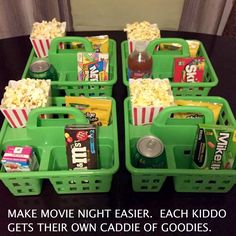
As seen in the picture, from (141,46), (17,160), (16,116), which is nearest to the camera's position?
(17,160)

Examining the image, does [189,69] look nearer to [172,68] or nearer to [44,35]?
[172,68]

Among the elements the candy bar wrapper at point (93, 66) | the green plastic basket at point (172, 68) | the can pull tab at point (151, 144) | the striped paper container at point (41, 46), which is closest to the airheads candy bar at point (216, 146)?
the can pull tab at point (151, 144)

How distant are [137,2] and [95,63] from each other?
25.6 inches

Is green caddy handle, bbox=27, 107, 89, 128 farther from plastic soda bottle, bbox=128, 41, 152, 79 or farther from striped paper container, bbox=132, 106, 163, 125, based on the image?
plastic soda bottle, bbox=128, 41, 152, 79

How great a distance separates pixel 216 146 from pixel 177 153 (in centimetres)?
13

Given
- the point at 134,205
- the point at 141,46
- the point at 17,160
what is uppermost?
the point at 141,46

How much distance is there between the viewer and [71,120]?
700 millimetres

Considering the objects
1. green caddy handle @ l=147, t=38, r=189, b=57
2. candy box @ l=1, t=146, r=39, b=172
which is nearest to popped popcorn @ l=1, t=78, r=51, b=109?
candy box @ l=1, t=146, r=39, b=172

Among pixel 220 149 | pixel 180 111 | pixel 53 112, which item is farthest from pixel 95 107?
pixel 220 149

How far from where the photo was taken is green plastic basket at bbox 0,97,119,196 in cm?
60

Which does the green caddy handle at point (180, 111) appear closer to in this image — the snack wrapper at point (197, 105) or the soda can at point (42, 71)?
the snack wrapper at point (197, 105)

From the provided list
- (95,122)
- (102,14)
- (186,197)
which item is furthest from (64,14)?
(186,197)

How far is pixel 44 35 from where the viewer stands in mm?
953

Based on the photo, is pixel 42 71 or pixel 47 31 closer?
pixel 42 71
